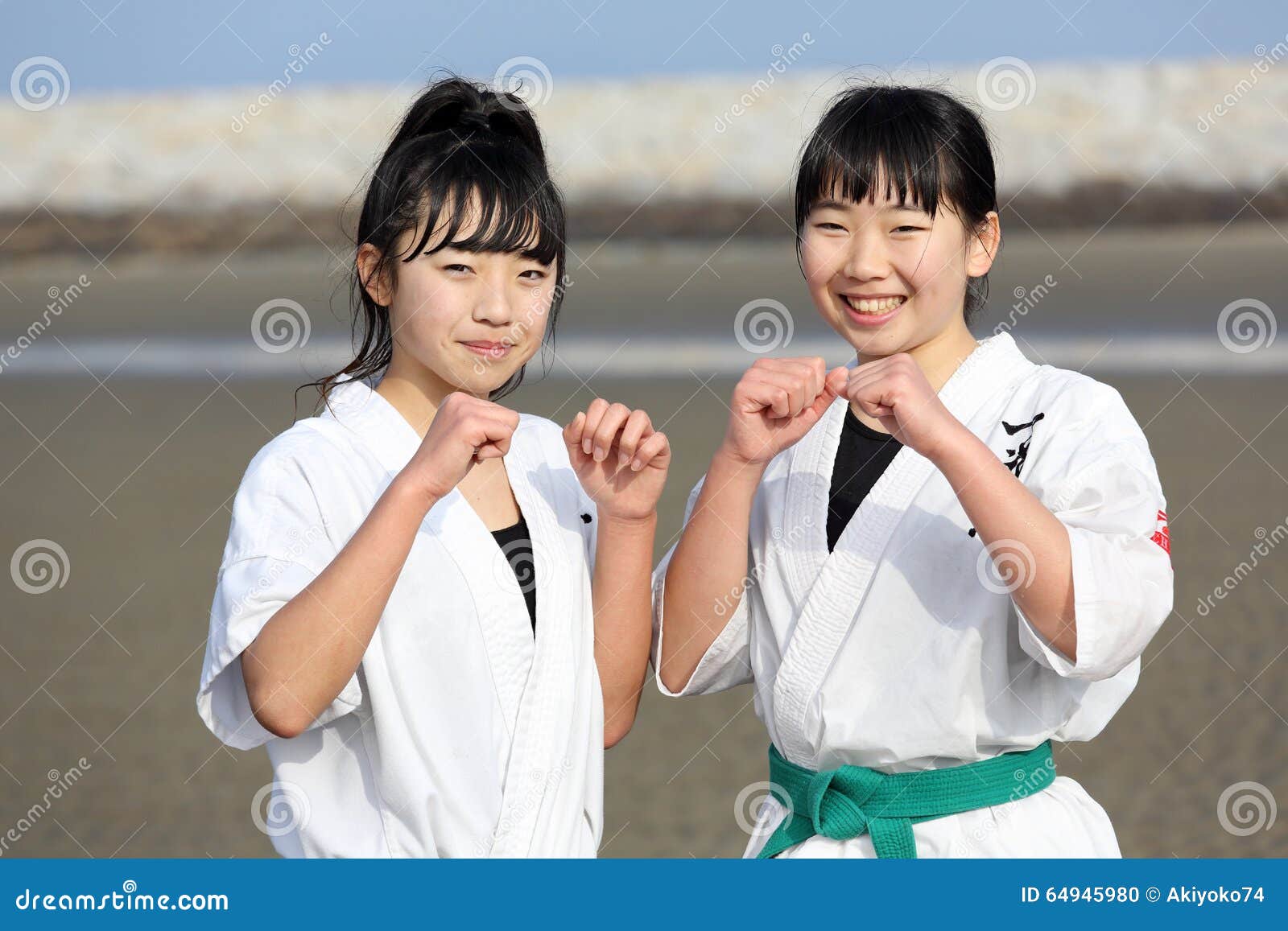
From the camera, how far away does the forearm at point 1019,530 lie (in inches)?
98.5

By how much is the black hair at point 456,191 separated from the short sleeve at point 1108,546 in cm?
107

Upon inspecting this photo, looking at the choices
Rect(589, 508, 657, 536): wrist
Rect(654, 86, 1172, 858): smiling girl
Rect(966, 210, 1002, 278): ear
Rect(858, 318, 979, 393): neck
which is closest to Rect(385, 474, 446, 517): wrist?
Rect(589, 508, 657, 536): wrist

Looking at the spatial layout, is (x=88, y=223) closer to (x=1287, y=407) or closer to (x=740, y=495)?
(x=1287, y=407)

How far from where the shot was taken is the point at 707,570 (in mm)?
2959

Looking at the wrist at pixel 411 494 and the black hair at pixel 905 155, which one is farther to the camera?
the black hair at pixel 905 155

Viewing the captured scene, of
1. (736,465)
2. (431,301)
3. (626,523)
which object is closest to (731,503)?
(736,465)

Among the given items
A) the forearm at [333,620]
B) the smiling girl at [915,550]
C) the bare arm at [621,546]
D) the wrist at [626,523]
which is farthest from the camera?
the wrist at [626,523]

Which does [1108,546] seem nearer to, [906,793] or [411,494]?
[906,793]

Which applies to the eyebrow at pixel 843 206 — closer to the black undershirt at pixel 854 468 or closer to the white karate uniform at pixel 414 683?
the black undershirt at pixel 854 468

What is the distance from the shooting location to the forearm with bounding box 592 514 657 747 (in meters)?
2.91

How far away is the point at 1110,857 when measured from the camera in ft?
9.05

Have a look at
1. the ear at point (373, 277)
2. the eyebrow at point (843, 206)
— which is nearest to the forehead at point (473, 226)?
the ear at point (373, 277)

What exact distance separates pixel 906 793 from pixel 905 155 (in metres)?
1.20

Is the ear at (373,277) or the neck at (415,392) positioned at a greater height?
the ear at (373,277)
